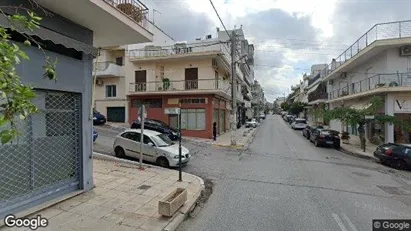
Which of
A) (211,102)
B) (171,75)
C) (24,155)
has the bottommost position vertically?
(24,155)

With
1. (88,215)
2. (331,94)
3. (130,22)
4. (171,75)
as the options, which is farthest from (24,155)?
(331,94)

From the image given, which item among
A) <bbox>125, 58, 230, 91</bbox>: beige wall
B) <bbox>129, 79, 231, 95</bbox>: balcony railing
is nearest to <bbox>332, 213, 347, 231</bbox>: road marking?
<bbox>129, 79, 231, 95</bbox>: balcony railing

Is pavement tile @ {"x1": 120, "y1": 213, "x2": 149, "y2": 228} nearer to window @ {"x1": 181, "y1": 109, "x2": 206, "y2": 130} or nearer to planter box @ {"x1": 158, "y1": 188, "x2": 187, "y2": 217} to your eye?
planter box @ {"x1": 158, "y1": 188, "x2": 187, "y2": 217}

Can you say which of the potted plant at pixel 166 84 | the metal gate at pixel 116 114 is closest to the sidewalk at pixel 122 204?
the potted plant at pixel 166 84

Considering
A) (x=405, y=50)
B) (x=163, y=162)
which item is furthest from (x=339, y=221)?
(x=405, y=50)

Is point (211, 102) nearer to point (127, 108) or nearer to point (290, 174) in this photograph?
point (127, 108)

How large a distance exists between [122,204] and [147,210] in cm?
76

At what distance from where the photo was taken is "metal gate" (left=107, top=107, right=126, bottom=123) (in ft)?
98.1

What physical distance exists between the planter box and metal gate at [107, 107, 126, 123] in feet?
79.7

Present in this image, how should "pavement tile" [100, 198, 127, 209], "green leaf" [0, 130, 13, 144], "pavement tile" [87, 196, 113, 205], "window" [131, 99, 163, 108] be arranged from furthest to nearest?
"window" [131, 99, 163, 108], "pavement tile" [87, 196, 113, 205], "pavement tile" [100, 198, 127, 209], "green leaf" [0, 130, 13, 144]

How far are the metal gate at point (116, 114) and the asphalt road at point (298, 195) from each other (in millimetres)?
17684

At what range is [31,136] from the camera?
6.53 meters

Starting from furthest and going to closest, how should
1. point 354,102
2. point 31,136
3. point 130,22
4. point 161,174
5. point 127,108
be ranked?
1. point 127,108
2. point 354,102
3. point 161,174
4. point 130,22
5. point 31,136

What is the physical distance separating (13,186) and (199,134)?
20.2 meters
